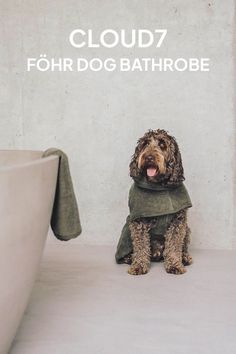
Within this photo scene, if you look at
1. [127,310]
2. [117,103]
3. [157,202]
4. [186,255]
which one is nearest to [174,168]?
[157,202]

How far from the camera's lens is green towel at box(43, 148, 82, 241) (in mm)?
1646

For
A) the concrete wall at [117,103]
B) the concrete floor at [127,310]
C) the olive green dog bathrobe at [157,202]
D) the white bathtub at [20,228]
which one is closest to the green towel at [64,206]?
the white bathtub at [20,228]

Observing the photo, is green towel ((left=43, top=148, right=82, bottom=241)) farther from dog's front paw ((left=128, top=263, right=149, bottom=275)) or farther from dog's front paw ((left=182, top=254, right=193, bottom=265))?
dog's front paw ((left=182, top=254, right=193, bottom=265))

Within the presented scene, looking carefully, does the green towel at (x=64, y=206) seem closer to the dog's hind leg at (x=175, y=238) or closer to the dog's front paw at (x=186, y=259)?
the dog's hind leg at (x=175, y=238)

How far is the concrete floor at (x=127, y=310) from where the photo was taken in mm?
1719

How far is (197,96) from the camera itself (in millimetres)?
3070

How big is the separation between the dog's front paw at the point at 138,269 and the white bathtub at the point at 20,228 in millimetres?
1064

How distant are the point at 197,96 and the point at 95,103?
70 centimetres

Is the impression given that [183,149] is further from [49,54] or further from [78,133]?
[49,54]

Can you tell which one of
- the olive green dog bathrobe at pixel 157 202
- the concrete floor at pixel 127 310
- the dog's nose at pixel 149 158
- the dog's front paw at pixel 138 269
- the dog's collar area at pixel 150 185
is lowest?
the concrete floor at pixel 127 310

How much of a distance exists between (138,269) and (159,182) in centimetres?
51

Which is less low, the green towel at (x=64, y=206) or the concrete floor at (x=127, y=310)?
the green towel at (x=64, y=206)

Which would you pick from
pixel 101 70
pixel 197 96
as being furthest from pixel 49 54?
pixel 197 96

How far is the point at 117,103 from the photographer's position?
3135 millimetres
